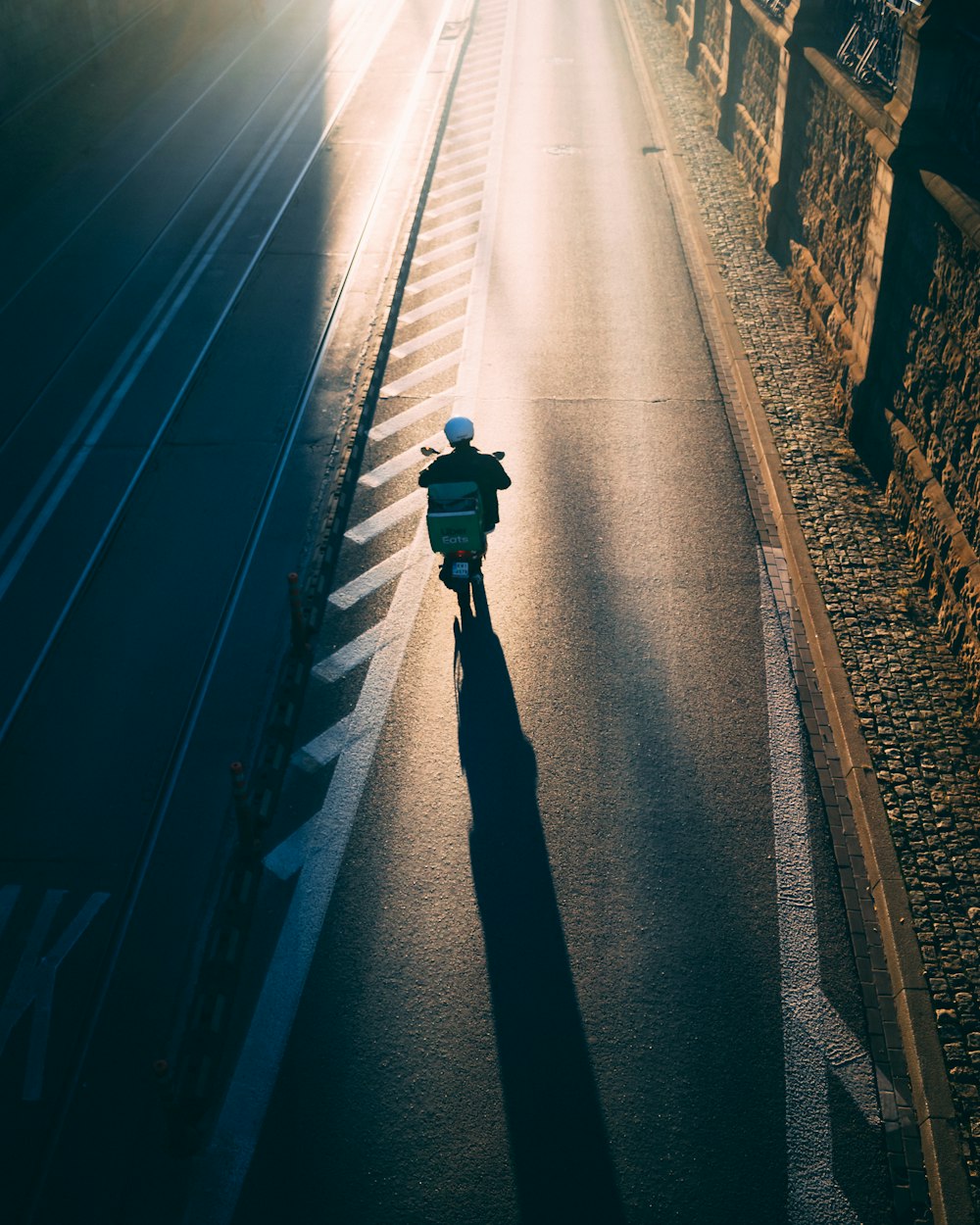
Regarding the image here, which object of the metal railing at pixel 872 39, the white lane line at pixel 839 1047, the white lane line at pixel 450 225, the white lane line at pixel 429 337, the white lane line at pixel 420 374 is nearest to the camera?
the white lane line at pixel 839 1047

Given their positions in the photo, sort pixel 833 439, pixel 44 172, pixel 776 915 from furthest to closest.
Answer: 1. pixel 44 172
2. pixel 833 439
3. pixel 776 915

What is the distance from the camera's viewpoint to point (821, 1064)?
23.7ft

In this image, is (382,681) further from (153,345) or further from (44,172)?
(44,172)

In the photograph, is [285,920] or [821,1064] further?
[285,920]

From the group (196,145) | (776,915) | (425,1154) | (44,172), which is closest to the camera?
(425,1154)

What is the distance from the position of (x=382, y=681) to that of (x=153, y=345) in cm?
839

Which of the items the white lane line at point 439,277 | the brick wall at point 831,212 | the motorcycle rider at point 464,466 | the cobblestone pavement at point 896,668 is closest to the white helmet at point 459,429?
the motorcycle rider at point 464,466

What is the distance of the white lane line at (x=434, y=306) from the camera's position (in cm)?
1712

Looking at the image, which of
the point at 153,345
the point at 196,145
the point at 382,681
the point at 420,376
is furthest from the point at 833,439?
the point at 196,145

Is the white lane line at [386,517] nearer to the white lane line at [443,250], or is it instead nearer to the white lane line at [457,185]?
the white lane line at [443,250]

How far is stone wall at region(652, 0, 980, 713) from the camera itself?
10258 millimetres

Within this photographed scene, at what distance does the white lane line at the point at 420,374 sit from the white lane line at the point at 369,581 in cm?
388

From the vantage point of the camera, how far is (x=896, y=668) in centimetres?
1016

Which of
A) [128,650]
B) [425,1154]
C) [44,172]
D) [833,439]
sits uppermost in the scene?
[44,172]
